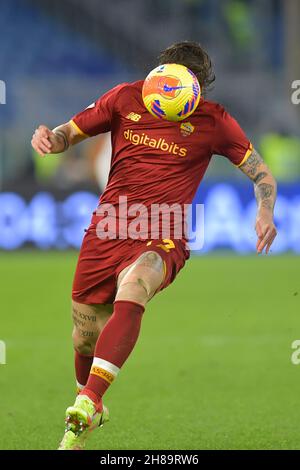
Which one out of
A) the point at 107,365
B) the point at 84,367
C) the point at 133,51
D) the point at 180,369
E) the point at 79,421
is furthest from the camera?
the point at 133,51

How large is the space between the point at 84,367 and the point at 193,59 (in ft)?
5.89

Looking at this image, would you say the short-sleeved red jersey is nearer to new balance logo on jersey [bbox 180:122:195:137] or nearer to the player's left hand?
new balance logo on jersey [bbox 180:122:195:137]

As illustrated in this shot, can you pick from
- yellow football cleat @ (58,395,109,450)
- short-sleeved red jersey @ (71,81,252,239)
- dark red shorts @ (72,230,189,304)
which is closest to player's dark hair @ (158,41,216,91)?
short-sleeved red jersey @ (71,81,252,239)

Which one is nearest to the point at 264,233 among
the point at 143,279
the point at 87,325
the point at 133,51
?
the point at 143,279

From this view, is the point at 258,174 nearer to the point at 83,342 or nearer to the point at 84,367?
the point at 83,342

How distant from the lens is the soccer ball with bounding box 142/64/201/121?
16.3 feet

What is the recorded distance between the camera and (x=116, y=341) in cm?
460

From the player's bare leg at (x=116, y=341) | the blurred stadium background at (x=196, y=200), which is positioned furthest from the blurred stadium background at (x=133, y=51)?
the player's bare leg at (x=116, y=341)

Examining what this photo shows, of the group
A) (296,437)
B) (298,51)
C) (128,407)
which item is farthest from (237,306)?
(298,51)

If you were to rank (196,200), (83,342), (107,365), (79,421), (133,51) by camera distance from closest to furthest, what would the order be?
1. (79,421)
2. (107,365)
3. (83,342)
4. (196,200)
5. (133,51)

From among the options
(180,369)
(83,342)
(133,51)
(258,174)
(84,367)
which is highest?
(133,51)

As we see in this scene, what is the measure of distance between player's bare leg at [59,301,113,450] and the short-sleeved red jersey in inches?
23.4
